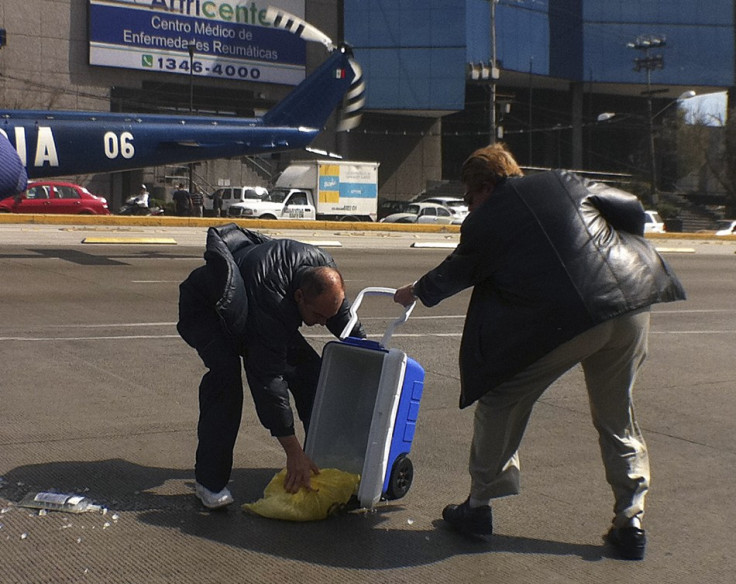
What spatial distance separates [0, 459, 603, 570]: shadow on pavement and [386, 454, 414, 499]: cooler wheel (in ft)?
0.28

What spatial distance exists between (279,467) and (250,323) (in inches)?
55.4

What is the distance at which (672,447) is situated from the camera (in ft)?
21.4

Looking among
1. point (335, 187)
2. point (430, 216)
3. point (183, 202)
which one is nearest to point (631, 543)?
point (183, 202)

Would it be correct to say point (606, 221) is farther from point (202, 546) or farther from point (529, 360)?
point (202, 546)

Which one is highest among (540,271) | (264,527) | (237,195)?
(237,195)

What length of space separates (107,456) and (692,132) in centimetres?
6543

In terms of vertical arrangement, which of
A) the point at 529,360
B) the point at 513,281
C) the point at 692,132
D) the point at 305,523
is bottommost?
the point at 305,523

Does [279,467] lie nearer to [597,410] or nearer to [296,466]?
[296,466]

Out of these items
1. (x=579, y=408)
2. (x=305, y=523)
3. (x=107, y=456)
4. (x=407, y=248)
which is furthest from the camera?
(x=407, y=248)

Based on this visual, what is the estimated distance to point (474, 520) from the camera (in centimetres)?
464

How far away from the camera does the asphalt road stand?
14.1 ft

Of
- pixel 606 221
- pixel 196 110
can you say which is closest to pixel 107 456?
pixel 606 221

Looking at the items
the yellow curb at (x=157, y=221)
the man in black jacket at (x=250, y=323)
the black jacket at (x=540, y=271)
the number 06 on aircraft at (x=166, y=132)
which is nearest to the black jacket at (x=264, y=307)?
the man in black jacket at (x=250, y=323)

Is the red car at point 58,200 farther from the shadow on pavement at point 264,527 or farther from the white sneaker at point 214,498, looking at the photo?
the white sneaker at point 214,498
